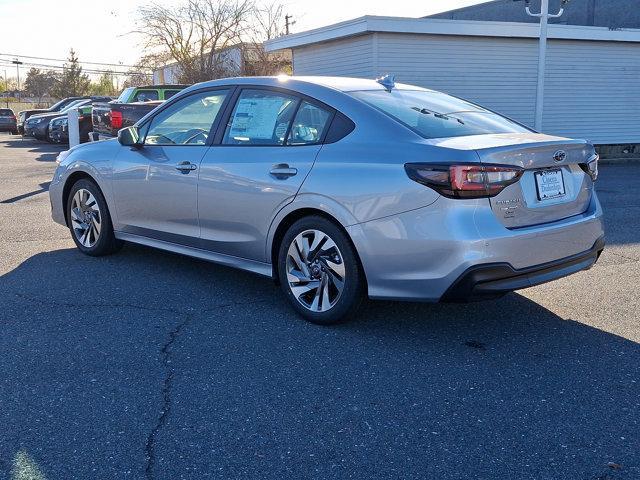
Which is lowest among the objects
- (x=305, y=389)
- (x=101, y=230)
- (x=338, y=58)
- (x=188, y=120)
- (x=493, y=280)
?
(x=305, y=389)

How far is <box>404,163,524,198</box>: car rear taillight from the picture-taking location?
373 centimetres

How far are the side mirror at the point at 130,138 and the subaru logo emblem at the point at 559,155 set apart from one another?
11.2 feet

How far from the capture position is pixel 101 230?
6129 mm

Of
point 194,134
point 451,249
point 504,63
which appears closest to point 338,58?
point 504,63

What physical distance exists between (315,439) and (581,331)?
7.35ft

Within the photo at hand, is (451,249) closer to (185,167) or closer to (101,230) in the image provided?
(185,167)

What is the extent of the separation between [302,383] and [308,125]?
187 cm

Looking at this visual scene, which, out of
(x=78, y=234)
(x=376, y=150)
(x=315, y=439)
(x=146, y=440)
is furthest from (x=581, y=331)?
(x=78, y=234)

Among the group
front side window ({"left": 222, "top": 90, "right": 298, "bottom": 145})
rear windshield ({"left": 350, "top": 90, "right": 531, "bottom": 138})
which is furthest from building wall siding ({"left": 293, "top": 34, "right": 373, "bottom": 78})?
front side window ({"left": 222, "top": 90, "right": 298, "bottom": 145})

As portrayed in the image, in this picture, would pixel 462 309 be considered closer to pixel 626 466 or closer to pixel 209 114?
pixel 626 466

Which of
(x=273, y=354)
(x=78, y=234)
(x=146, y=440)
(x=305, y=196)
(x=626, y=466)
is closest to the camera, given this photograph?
(x=626, y=466)

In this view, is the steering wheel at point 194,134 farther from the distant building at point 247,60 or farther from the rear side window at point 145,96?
the distant building at point 247,60

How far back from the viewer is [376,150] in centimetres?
411

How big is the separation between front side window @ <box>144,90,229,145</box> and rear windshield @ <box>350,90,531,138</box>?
127cm
